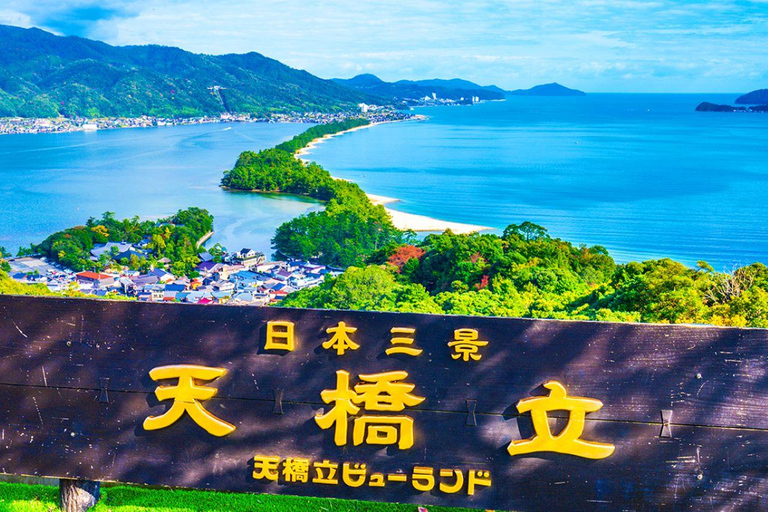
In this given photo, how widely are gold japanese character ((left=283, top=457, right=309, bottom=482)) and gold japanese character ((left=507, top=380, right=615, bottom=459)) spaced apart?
79 centimetres

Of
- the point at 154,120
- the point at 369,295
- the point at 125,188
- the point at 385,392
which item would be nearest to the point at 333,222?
the point at 369,295

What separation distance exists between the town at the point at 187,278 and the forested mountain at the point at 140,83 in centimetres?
6329

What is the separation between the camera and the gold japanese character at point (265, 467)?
2611mm

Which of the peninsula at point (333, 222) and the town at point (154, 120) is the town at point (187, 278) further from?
the town at point (154, 120)

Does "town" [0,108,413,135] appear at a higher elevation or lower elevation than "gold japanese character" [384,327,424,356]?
higher

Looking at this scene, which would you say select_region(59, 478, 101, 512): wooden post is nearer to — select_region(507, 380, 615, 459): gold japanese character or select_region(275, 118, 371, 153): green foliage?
select_region(507, 380, 615, 459): gold japanese character

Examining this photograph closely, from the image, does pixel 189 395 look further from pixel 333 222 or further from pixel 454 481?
pixel 333 222

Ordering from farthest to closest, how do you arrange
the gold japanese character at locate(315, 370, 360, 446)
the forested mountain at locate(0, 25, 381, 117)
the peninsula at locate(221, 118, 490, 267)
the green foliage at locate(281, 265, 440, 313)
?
the forested mountain at locate(0, 25, 381, 117)
the peninsula at locate(221, 118, 490, 267)
the green foliage at locate(281, 265, 440, 313)
the gold japanese character at locate(315, 370, 360, 446)

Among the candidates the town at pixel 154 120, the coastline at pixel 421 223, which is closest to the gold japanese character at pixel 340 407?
the coastline at pixel 421 223

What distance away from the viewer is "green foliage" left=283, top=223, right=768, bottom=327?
714 cm

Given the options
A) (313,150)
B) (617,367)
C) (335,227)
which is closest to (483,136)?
(313,150)

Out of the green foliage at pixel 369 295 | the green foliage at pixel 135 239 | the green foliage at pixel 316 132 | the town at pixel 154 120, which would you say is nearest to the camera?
the green foliage at pixel 369 295

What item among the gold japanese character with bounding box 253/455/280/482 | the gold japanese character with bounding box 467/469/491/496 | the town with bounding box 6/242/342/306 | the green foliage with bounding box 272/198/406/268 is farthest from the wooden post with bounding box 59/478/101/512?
the green foliage with bounding box 272/198/406/268

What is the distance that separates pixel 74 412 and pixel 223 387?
0.63m
